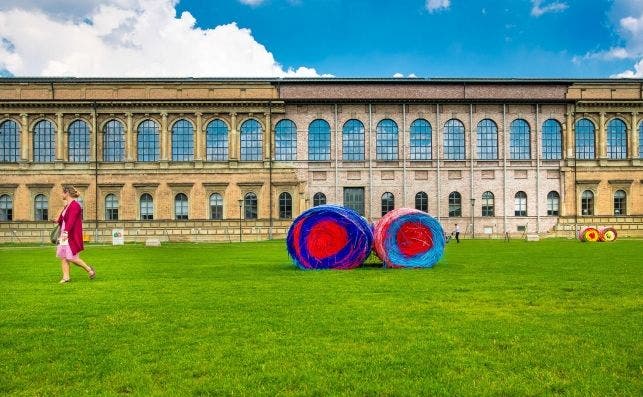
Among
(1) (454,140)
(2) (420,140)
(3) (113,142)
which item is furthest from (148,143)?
(1) (454,140)

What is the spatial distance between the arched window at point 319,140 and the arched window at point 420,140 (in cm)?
780

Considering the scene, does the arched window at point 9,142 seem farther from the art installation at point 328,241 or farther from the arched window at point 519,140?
the art installation at point 328,241

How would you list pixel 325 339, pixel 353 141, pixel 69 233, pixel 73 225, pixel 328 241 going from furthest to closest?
pixel 353 141 → pixel 328 241 → pixel 73 225 → pixel 69 233 → pixel 325 339

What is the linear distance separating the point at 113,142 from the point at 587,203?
43.8 meters

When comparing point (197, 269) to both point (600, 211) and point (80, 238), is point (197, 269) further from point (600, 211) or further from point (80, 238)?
point (600, 211)

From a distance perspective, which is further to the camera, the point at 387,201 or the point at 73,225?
the point at 387,201

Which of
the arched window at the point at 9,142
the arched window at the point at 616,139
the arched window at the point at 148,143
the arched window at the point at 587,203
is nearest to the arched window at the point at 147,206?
the arched window at the point at 148,143

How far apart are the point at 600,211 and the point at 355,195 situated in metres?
22.5

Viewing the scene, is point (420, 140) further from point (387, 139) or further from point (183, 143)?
point (183, 143)

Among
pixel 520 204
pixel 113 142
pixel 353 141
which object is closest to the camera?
pixel 113 142

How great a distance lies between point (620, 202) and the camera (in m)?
57.5

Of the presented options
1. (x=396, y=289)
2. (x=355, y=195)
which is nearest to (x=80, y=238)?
(x=396, y=289)

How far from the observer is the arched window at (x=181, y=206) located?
56.1 meters

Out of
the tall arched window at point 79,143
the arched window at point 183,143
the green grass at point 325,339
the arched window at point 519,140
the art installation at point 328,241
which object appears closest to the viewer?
the green grass at point 325,339
